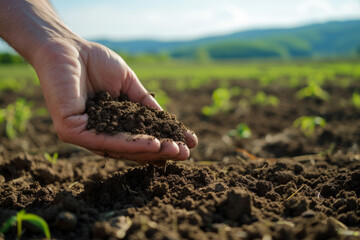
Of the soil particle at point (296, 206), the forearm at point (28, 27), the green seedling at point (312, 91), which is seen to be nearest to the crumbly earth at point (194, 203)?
the soil particle at point (296, 206)

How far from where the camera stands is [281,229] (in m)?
1.47

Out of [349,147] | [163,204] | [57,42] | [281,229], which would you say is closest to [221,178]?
[163,204]

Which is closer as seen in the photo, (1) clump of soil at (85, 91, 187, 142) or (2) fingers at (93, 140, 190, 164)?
(2) fingers at (93, 140, 190, 164)

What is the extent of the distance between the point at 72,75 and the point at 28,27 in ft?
2.08

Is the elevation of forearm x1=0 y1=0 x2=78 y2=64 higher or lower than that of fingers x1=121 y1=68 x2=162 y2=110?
higher

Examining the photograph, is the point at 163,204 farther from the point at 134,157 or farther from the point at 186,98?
the point at 186,98

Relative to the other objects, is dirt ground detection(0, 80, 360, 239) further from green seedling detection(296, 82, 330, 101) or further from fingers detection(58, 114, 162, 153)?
green seedling detection(296, 82, 330, 101)

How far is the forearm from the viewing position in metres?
2.48

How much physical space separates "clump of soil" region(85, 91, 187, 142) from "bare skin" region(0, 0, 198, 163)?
62 millimetres

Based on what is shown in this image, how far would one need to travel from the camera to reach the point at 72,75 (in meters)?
2.34

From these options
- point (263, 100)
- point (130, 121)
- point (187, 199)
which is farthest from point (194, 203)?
point (263, 100)

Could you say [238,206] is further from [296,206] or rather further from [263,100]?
[263,100]

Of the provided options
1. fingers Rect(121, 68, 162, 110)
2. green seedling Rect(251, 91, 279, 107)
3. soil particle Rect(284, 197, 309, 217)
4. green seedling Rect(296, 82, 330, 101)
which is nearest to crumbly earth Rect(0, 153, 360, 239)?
soil particle Rect(284, 197, 309, 217)

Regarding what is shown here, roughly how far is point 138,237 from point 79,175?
157 cm
